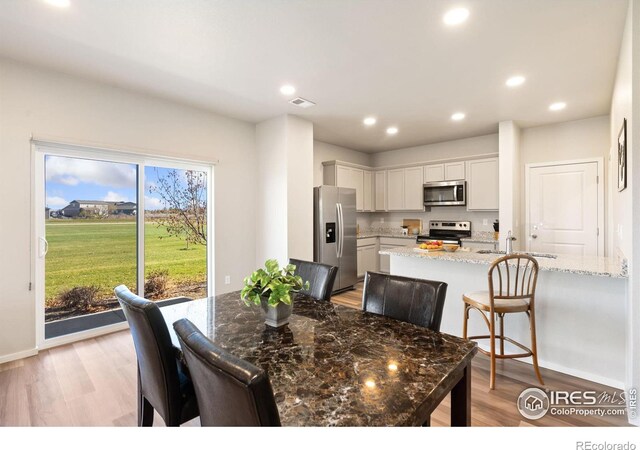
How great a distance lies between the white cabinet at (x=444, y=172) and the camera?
5.35 metres

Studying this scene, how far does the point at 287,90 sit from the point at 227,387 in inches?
128

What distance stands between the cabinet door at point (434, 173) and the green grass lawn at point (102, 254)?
4.24 meters

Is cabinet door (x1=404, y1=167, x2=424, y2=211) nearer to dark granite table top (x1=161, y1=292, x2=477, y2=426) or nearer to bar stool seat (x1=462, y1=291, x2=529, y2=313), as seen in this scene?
bar stool seat (x1=462, y1=291, x2=529, y2=313)

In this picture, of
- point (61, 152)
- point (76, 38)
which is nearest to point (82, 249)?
point (61, 152)

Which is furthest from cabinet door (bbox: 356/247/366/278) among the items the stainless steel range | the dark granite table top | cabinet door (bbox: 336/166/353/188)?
the dark granite table top

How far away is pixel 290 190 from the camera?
4.24 meters

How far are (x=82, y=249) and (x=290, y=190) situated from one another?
2.41 metres

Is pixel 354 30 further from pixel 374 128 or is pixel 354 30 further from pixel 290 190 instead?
pixel 374 128

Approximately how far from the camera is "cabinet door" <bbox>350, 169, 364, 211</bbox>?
5.98m

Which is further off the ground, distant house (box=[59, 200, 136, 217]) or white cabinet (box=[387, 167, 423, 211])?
white cabinet (box=[387, 167, 423, 211])

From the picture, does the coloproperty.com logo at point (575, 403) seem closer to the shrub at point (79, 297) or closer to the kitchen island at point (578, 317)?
the kitchen island at point (578, 317)

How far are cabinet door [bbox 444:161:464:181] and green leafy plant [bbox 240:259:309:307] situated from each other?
182 inches

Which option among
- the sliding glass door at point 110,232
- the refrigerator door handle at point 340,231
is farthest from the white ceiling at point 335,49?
the refrigerator door handle at point 340,231

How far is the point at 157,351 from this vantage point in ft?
4.21
